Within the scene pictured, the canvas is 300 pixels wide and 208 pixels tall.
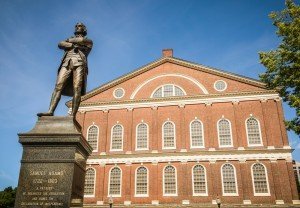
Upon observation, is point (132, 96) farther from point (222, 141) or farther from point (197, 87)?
point (222, 141)

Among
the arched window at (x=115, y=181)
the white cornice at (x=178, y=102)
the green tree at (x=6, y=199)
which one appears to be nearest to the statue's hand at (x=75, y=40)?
the arched window at (x=115, y=181)

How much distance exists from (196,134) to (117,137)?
816 centimetres

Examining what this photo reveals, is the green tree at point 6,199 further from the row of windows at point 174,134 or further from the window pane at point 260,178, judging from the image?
the window pane at point 260,178

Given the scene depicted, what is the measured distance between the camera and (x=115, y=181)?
27438 millimetres

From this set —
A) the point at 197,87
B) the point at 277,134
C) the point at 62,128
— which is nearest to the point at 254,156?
the point at 277,134

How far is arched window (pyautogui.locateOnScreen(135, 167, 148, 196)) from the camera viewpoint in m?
26.5

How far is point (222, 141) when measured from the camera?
26.9 meters

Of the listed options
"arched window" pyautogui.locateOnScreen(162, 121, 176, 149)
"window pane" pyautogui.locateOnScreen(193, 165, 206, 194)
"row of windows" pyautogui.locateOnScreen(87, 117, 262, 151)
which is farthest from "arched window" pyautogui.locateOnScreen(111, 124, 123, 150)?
"window pane" pyautogui.locateOnScreen(193, 165, 206, 194)

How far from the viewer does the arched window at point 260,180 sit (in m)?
24.4

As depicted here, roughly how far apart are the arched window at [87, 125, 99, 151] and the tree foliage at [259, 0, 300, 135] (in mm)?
18407

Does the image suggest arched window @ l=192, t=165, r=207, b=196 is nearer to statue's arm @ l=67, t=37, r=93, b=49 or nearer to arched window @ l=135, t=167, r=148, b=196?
arched window @ l=135, t=167, r=148, b=196

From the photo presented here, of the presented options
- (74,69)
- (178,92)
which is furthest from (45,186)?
(178,92)

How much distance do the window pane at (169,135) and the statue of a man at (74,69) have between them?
22259 millimetres

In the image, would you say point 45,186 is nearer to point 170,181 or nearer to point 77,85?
point 77,85
